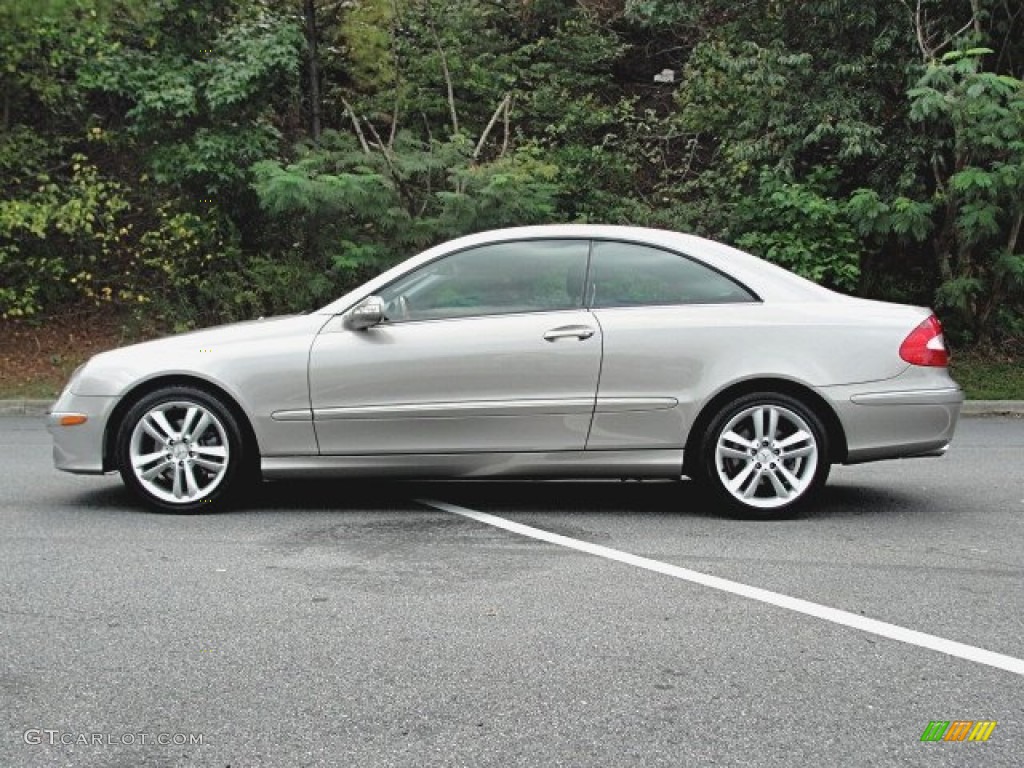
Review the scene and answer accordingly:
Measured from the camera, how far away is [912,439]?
6.69 m

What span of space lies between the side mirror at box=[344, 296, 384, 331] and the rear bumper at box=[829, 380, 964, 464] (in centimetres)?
252

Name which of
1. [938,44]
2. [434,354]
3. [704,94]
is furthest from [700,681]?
[704,94]

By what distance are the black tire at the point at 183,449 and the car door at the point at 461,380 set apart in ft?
1.70

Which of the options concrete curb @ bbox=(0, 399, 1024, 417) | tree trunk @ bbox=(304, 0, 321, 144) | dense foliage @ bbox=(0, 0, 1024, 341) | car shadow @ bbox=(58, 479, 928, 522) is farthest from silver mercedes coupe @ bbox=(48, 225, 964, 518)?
tree trunk @ bbox=(304, 0, 321, 144)

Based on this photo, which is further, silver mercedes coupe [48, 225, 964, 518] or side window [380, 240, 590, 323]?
side window [380, 240, 590, 323]

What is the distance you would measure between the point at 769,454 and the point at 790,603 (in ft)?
5.70

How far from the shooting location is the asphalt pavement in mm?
3584

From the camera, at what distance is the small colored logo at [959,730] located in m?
3.60

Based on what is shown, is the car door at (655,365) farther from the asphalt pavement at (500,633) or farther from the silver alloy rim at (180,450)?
the silver alloy rim at (180,450)

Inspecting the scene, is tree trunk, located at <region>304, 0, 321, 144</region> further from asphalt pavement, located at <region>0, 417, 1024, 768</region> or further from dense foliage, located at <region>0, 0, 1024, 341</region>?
asphalt pavement, located at <region>0, 417, 1024, 768</region>

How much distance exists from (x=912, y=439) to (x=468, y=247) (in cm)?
269

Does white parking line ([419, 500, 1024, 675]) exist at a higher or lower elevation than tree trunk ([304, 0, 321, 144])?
lower

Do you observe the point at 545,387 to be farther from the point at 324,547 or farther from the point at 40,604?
the point at 40,604

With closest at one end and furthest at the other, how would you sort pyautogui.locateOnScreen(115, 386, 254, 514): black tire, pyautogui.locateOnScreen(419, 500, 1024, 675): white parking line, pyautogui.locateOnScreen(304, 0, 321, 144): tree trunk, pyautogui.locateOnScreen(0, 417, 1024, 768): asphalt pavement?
pyautogui.locateOnScreen(0, 417, 1024, 768): asphalt pavement < pyautogui.locateOnScreen(419, 500, 1024, 675): white parking line < pyautogui.locateOnScreen(115, 386, 254, 514): black tire < pyautogui.locateOnScreen(304, 0, 321, 144): tree trunk
